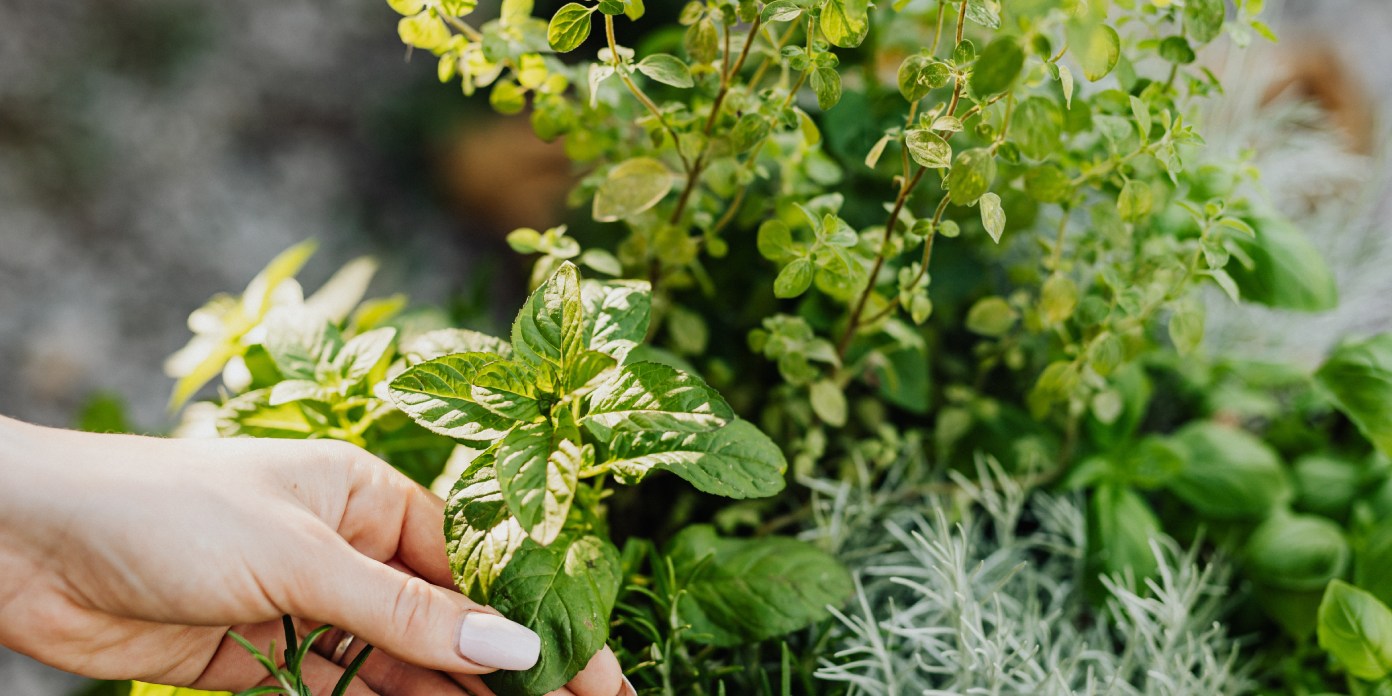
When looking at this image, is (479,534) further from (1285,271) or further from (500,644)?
(1285,271)

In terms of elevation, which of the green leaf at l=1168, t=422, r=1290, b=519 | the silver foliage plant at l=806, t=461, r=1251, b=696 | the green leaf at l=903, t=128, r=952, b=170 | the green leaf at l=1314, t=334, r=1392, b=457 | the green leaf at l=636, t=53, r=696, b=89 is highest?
the green leaf at l=636, t=53, r=696, b=89

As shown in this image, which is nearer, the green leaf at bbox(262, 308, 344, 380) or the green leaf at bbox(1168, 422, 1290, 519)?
the green leaf at bbox(262, 308, 344, 380)

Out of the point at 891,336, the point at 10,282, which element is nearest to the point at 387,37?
the point at 10,282

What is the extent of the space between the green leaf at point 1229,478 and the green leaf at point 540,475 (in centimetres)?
59

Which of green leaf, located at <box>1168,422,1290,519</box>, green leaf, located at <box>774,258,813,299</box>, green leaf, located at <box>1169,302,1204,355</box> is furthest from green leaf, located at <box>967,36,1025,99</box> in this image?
green leaf, located at <box>1168,422,1290,519</box>

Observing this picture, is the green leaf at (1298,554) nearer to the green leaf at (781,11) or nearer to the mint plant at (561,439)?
the mint plant at (561,439)

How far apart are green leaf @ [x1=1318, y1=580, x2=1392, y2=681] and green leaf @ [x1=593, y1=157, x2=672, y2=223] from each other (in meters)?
0.55

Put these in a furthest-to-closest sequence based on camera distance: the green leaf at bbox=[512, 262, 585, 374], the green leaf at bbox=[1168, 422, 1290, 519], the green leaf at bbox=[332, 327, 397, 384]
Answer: the green leaf at bbox=[1168, 422, 1290, 519]
the green leaf at bbox=[332, 327, 397, 384]
the green leaf at bbox=[512, 262, 585, 374]

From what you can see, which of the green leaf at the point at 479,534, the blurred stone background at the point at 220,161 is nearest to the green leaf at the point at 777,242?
the green leaf at the point at 479,534

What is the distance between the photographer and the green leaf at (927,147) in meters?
0.49

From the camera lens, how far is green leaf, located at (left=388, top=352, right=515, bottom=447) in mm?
519

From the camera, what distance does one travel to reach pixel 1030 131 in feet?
1.79

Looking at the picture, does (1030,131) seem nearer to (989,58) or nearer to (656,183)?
(989,58)

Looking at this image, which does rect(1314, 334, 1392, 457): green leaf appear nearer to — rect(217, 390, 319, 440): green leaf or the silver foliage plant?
the silver foliage plant
